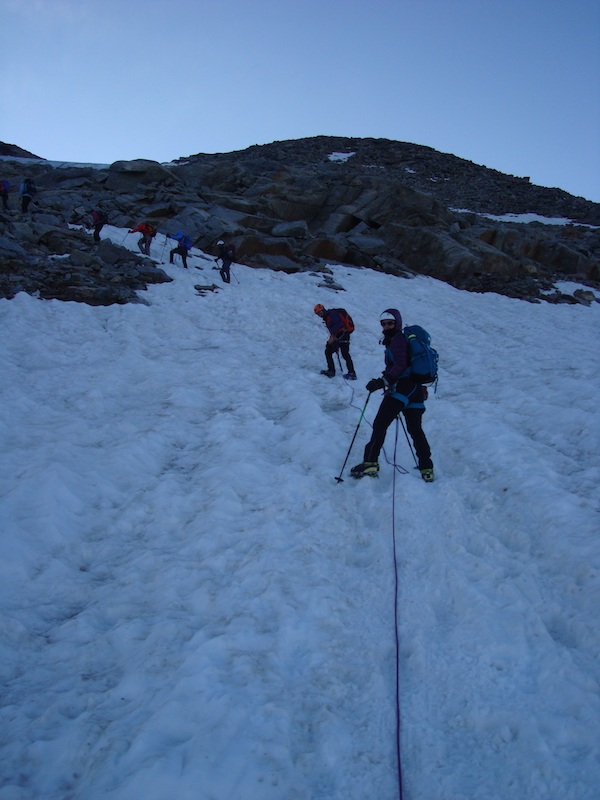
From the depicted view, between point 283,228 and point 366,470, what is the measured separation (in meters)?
23.0

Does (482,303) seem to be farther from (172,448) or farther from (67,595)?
(67,595)

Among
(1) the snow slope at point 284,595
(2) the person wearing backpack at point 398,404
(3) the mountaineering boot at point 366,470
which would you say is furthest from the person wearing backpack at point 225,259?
(3) the mountaineering boot at point 366,470

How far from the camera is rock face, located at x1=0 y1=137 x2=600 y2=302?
690 inches

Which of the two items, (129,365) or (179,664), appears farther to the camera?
(129,365)

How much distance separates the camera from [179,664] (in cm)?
372

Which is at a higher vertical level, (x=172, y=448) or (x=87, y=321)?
(x=87, y=321)

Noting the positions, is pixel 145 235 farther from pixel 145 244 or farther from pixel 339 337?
pixel 339 337

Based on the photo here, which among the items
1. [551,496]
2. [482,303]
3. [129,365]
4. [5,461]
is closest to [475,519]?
[551,496]

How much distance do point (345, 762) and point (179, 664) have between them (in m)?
1.38

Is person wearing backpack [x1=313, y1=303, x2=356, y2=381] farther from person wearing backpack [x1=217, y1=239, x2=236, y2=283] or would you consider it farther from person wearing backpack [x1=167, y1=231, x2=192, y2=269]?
person wearing backpack [x1=167, y1=231, x2=192, y2=269]

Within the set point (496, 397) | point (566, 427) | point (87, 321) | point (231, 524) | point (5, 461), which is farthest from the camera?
point (87, 321)

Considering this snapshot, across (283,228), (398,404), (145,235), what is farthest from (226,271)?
(398,404)

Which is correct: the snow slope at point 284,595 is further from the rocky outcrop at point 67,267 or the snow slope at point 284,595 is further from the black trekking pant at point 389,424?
the rocky outcrop at point 67,267

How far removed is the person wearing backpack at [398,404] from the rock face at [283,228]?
1083 cm
